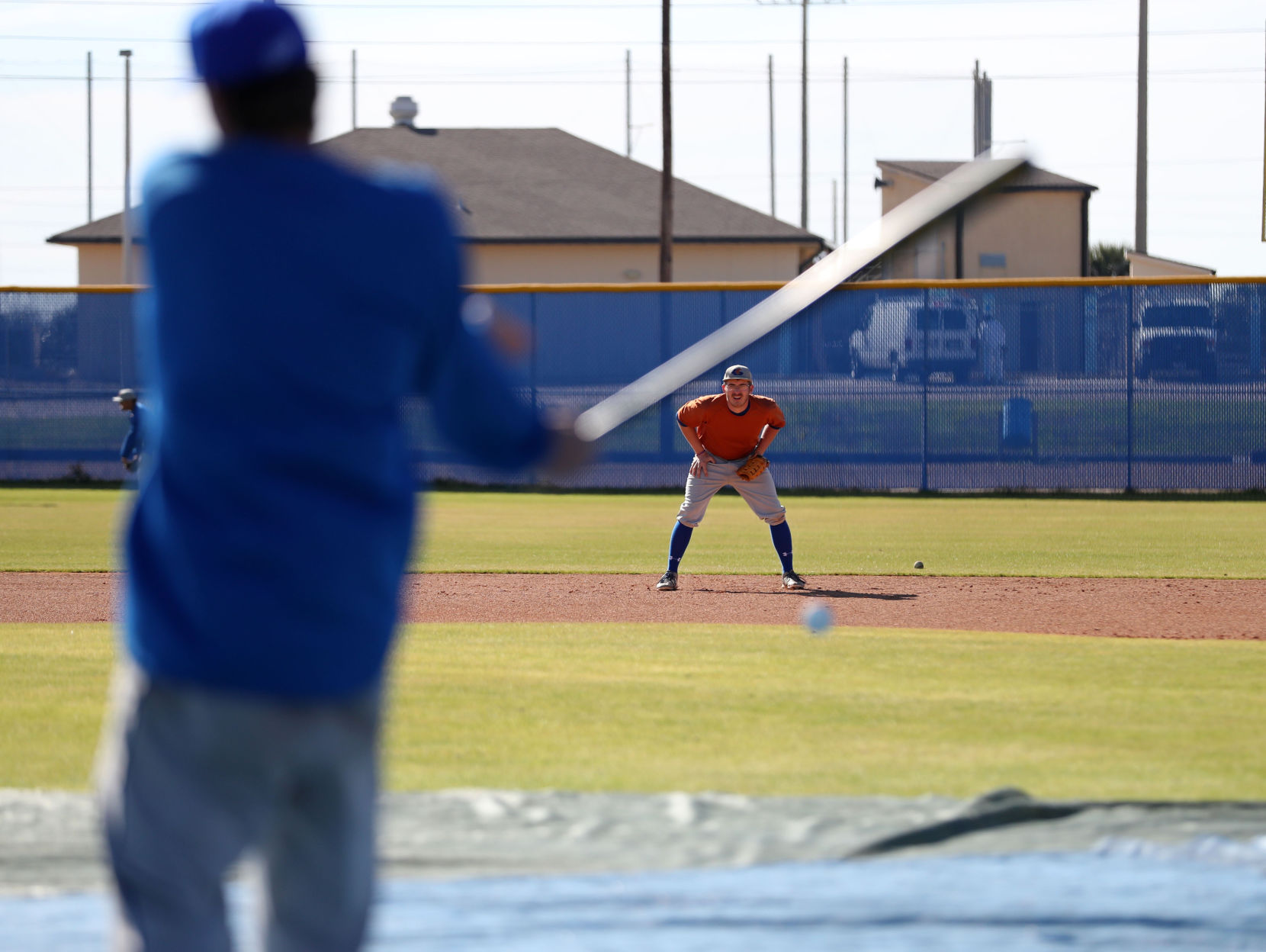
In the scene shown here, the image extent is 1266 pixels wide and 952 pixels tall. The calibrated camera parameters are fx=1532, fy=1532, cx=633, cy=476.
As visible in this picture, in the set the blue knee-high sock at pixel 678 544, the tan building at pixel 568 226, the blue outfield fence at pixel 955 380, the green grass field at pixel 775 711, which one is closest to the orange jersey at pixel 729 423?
the blue knee-high sock at pixel 678 544

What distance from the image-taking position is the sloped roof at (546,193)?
43.8m

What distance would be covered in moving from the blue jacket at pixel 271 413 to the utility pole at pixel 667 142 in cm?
3024

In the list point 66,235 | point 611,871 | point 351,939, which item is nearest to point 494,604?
point 611,871

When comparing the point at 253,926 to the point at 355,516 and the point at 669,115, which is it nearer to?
the point at 355,516

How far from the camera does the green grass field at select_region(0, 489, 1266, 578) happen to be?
1460 centimetres

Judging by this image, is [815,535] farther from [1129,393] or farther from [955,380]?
[1129,393]

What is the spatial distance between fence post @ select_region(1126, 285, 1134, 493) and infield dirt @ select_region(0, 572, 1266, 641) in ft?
31.9

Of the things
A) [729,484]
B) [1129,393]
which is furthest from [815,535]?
[1129,393]

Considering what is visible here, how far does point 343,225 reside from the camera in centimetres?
226

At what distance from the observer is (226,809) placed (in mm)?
2305

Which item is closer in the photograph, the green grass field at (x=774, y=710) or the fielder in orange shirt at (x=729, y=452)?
the green grass field at (x=774, y=710)

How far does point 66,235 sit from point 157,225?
46.3 metres

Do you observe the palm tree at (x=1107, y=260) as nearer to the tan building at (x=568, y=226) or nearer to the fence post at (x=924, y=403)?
the tan building at (x=568, y=226)

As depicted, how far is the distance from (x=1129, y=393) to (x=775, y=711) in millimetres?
16949
